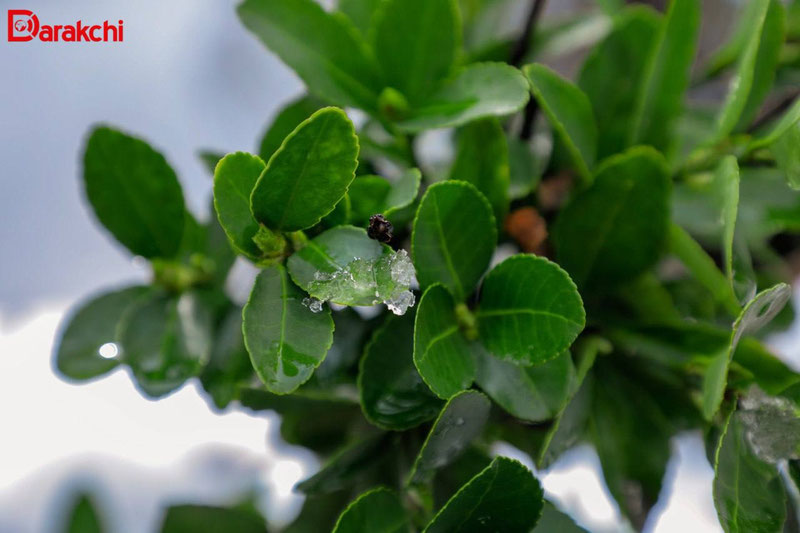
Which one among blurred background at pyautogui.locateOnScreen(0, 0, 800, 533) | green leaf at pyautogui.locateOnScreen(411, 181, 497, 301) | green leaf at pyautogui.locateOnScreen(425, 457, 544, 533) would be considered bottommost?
blurred background at pyautogui.locateOnScreen(0, 0, 800, 533)

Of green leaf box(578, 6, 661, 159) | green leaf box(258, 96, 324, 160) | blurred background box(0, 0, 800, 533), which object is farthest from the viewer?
blurred background box(0, 0, 800, 533)

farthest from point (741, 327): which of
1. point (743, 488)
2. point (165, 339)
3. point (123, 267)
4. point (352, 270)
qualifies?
point (123, 267)

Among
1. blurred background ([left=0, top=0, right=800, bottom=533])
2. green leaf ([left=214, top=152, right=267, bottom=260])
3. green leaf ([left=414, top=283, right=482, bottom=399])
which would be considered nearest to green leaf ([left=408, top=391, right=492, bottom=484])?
green leaf ([left=414, top=283, right=482, bottom=399])

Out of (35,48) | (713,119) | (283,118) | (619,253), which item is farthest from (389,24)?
(35,48)

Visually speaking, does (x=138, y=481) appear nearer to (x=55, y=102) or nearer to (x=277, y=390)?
(x=55, y=102)

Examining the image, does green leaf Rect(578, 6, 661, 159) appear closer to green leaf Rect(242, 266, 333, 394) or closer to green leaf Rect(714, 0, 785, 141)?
green leaf Rect(714, 0, 785, 141)

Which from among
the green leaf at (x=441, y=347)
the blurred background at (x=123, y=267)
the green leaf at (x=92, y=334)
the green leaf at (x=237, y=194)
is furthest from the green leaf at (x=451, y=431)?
the blurred background at (x=123, y=267)
